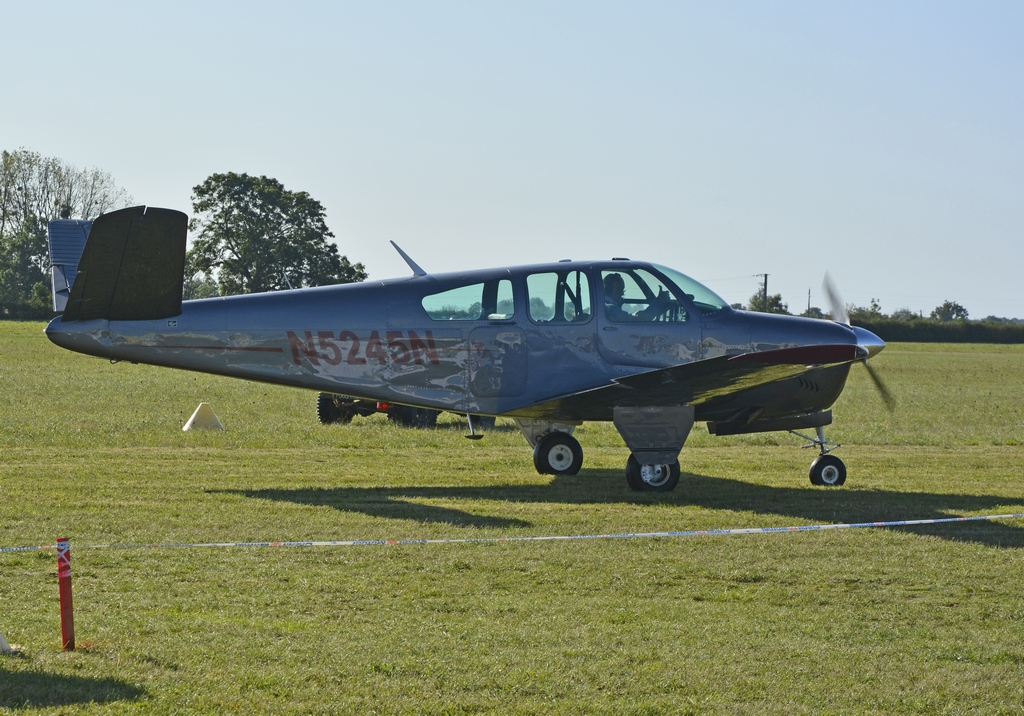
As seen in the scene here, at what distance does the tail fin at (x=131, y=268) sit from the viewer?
11617mm

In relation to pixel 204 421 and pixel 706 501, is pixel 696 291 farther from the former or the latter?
pixel 204 421

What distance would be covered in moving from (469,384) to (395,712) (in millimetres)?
8081

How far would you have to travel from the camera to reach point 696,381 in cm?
1294

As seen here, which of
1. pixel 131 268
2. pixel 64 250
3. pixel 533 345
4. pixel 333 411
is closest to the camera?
pixel 131 268

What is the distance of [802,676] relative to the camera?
625 centimetres

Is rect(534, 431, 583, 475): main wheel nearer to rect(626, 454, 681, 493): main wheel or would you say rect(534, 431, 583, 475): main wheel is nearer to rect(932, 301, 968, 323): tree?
rect(626, 454, 681, 493): main wheel

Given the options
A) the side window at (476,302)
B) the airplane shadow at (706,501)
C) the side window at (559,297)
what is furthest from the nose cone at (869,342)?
the side window at (476,302)

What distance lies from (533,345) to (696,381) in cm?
203

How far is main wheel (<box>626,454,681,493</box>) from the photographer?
13273mm

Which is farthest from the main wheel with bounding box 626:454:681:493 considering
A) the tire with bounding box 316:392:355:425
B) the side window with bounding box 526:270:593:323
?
the tire with bounding box 316:392:355:425

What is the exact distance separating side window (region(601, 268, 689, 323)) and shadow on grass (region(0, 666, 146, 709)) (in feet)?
28.7

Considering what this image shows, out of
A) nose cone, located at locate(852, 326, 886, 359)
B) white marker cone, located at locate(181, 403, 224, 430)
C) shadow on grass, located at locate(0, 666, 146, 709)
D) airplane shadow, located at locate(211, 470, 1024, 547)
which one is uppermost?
nose cone, located at locate(852, 326, 886, 359)

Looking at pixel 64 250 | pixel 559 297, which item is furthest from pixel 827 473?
pixel 64 250

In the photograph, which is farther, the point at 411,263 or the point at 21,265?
the point at 21,265
